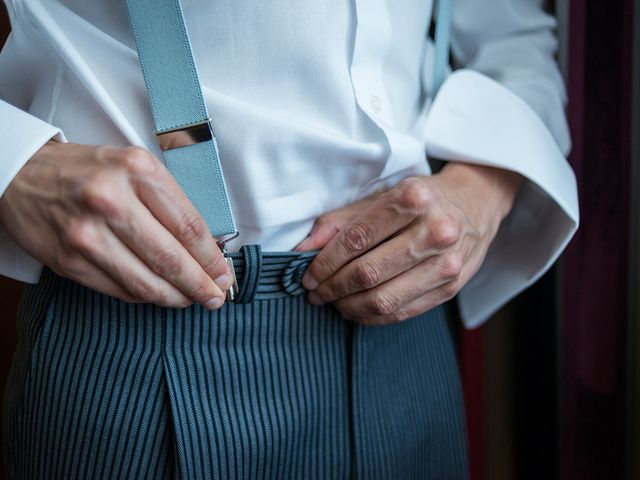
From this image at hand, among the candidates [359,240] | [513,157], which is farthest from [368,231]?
[513,157]

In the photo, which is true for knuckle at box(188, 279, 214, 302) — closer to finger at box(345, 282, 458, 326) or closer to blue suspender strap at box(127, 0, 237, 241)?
blue suspender strap at box(127, 0, 237, 241)

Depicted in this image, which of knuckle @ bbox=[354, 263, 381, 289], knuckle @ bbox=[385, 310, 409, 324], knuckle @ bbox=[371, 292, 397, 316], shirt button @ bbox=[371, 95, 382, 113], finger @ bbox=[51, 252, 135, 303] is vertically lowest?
knuckle @ bbox=[385, 310, 409, 324]

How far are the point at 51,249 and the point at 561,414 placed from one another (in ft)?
2.67

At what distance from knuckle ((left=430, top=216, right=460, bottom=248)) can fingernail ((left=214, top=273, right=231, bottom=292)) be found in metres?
0.19

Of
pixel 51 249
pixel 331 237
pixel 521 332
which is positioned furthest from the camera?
pixel 521 332

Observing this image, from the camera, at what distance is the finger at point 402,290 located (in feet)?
1.94

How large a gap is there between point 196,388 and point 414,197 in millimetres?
251

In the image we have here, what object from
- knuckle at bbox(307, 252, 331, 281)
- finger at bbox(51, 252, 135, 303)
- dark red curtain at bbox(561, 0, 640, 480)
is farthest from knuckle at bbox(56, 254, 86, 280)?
dark red curtain at bbox(561, 0, 640, 480)

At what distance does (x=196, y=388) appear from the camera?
1.78 ft

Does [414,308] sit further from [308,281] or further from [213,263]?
[213,263]

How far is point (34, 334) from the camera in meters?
0.57

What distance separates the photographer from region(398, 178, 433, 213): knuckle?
57 cm

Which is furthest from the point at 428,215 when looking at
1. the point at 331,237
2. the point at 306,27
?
the point at 306,27

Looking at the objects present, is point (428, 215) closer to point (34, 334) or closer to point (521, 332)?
point (34, 334)
